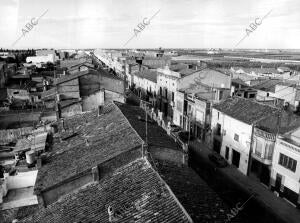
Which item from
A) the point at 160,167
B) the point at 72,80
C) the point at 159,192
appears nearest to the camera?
the point at 159,192

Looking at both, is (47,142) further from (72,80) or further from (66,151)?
(72,80)

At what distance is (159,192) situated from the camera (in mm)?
13500

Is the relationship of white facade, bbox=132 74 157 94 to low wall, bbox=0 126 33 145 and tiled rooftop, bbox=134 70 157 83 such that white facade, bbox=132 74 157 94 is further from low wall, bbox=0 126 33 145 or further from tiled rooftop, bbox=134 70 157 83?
low wall, bbox=0 126 33 145

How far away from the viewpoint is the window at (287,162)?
24706 millimetres

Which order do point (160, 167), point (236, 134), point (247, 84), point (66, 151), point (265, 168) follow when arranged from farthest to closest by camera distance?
1. point (247, 84)
2. point (236, 134)
3. point (265, 168)
4. point (66, 151)
5. point (160, 167)

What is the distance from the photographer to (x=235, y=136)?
32438 mm

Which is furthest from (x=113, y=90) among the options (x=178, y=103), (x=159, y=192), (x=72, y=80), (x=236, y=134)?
(x=159, y=192)

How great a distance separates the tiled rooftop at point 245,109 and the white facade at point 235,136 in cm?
58

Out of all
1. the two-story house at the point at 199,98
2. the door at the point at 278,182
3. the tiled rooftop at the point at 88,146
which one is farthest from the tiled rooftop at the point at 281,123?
the tiled rooftop at the point at 88,146

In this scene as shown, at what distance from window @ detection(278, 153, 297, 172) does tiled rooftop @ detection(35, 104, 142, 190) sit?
51.2 feet

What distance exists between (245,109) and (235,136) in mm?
3538

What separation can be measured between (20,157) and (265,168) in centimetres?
2417

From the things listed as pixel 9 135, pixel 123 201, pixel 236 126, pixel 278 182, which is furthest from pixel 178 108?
pixel 123 201

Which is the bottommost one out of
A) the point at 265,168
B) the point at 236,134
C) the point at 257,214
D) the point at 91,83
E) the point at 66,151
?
the point at 257,214
